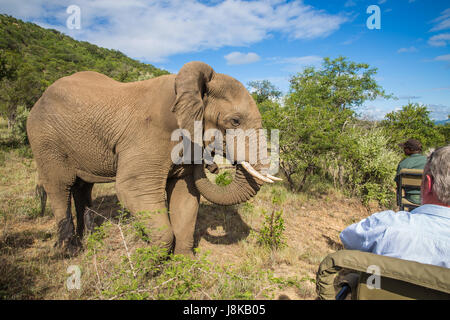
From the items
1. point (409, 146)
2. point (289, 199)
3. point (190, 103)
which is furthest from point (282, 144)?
point (190, 103)

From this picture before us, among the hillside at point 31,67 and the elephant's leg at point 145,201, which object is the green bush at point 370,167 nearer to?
the elephant's leg at point 145,201

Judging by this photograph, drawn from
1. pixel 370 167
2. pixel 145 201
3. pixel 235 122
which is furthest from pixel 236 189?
pixel 370 167

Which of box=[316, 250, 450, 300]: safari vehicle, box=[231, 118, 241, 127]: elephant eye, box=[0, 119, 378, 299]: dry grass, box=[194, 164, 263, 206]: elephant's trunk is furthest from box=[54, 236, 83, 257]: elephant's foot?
box=[316, 250, 450, 300]: safari vehicle

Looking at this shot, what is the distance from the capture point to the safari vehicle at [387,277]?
1254 mm

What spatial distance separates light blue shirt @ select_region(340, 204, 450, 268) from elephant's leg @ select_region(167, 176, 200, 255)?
3118 mm

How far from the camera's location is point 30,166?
29.2ft

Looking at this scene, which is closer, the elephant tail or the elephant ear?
the elephant ear

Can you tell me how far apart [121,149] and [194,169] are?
1.24 m

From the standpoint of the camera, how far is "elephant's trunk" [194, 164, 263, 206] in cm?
387

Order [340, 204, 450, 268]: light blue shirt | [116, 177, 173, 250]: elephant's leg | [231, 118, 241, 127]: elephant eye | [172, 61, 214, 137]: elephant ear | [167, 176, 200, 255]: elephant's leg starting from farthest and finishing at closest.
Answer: [167, 176, 200, 255]: elephant's leg
[231, 118, 241, 127]: elephant eye
[116, 177, 173, 250]: elephant's leg
[172, 61, 214, 137]: elephant ear
[340, 204, 450, 268]: light blue shirt

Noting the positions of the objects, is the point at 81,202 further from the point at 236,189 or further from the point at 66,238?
the point at 236,189

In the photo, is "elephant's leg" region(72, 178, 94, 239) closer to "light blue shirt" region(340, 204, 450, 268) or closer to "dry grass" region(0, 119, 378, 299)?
"dry grass" region(0, 119, 378, 299)

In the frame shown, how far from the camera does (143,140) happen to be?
→ 362 centimetres
